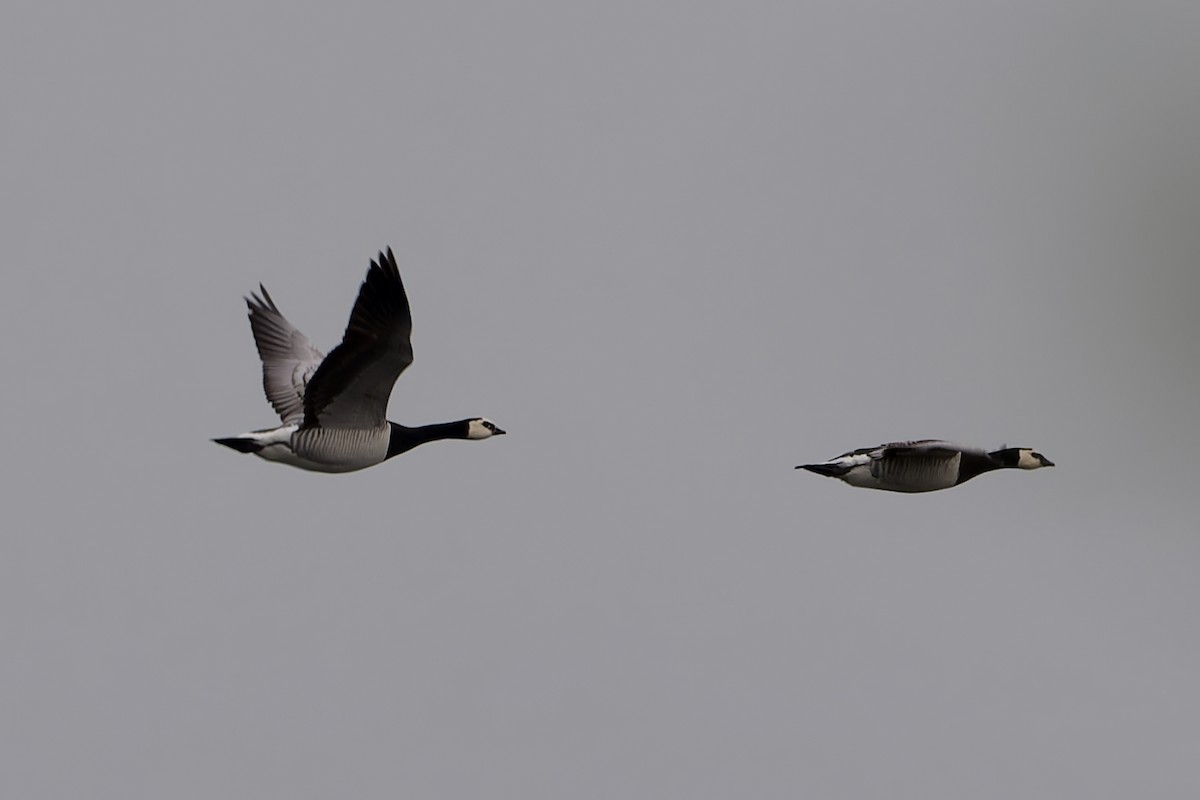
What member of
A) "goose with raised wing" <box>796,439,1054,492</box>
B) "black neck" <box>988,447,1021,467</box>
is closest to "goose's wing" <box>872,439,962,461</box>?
"goose with raised wing" <box>796,439,1054,492</box>

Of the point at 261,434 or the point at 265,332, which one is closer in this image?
the point at 261,434

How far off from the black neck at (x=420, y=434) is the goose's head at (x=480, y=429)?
0.04 m

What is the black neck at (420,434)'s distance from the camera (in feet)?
48.5

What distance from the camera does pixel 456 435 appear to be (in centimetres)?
1548

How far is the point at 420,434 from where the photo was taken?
15.0 metres

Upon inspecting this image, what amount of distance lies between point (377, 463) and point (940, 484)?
426cm

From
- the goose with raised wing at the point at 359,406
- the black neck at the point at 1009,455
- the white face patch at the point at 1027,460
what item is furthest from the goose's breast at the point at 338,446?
the white face patch at the point at 1027,460

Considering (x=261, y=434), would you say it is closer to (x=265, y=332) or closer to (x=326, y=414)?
(x=326, y=414)

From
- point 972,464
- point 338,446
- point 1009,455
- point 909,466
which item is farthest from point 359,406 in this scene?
point 1009,455

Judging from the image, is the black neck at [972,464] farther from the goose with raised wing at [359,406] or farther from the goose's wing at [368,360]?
the goose's wing at [368,360]

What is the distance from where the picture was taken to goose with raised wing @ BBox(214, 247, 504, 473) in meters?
13.1

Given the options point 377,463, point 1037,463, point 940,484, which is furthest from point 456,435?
point 1037,463

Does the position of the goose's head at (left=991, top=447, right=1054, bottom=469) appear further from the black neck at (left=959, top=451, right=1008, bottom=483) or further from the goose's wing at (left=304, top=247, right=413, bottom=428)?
the goose's wing at (left=304, top=247, right=413, bottom=428)

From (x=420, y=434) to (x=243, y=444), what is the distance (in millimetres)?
1469
